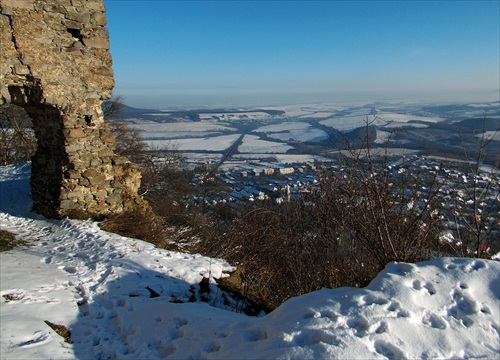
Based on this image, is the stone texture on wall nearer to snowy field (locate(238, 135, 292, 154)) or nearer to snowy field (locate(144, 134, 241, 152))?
snowy field (locate(238, 135, 292, 154))

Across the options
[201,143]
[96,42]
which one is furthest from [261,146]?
[96,42]

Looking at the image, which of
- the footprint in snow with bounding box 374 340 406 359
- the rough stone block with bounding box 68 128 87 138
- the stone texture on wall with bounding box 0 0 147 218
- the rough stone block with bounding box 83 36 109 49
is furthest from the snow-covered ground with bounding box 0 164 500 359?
the rough stone block with bounding box 83 36 109 49

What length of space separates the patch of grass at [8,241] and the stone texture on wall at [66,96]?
31.1 inches

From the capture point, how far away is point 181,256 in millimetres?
4984

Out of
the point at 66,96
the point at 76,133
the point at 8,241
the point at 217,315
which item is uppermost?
the point at 66,96

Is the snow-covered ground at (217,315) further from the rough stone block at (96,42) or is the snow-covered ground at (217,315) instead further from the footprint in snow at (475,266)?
the rough stone block at (96,42)

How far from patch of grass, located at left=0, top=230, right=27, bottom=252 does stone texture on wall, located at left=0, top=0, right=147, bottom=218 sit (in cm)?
79

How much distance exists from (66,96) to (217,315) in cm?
443

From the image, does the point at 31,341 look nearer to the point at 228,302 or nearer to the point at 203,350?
the point at 203,350

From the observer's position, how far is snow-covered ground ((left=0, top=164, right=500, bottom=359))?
6.81ft

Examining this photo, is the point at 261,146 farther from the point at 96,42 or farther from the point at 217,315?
the point at 217,315

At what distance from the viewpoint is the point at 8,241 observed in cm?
490

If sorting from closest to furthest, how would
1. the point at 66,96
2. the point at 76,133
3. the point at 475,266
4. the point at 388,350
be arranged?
1. the point at 388,350
2. the point at 475,266
3. the point at 66,96
4. the point at 76,133

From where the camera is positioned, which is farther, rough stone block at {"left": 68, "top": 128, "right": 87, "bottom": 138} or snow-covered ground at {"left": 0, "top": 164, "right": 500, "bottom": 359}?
rough stone block at {"left": 68, "top": 128, "right": 87, "bottom": 138}
